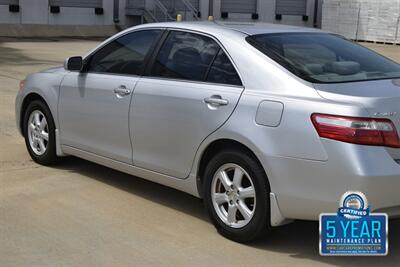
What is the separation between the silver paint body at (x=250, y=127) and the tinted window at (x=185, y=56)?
0.26 ft

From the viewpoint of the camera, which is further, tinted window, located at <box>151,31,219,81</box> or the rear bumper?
tinted window, located at <box>151,31,219,81</box>

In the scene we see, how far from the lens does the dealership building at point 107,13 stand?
32281mm

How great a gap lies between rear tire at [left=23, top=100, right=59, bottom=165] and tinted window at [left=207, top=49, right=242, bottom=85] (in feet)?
7.21

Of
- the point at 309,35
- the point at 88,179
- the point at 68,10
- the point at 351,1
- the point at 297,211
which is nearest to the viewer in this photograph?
the point at 297,211

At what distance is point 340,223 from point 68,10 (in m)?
31.9

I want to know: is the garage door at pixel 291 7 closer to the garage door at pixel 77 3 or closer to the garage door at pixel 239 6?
the garage door at pixel 239 6

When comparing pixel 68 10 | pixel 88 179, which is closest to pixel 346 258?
pixel 88 179

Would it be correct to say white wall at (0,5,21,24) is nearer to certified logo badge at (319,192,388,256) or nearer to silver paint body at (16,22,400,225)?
silver paint body at (16,22,400,225)

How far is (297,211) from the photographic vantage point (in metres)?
4.25

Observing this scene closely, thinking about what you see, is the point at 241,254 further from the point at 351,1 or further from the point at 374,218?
the point at 351,1

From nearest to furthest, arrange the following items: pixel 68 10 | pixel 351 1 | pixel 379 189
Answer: pixel 379 189 < pixel 68 10 < pixel 351 1

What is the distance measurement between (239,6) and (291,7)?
15.8 feet

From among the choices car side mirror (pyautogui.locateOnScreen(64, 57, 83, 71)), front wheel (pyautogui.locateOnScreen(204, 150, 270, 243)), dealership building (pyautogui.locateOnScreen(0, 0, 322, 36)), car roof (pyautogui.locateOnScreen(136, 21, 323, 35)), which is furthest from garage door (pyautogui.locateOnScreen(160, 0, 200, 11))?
front wheel (pyautogui.locateOnScreen(204, 150, 270, 243))

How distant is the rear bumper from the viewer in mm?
3959
